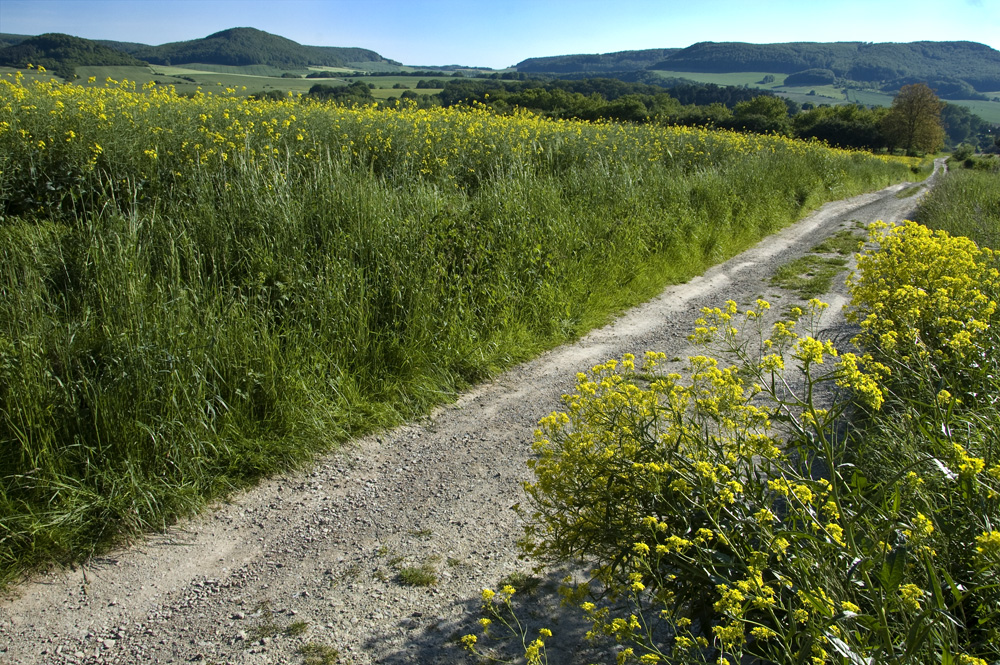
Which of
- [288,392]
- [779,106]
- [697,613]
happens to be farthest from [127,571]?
[779,106]

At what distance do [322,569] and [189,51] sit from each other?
95.7m

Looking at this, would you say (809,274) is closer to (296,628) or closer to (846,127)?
(296,628)

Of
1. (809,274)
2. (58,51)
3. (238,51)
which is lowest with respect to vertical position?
(809,274)

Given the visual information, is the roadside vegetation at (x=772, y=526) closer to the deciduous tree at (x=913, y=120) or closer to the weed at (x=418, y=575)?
the weed at (x=418, y=575)

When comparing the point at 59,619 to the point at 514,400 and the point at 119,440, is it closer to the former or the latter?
the point at 119,440

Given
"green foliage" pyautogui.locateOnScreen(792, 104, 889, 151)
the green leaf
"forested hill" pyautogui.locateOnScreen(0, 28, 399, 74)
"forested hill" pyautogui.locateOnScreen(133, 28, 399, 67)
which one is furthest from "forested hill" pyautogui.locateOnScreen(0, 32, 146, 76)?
"forested hill" pyautogui.locateOnScreen(133, 28, 399, 67)

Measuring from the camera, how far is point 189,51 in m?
81.1

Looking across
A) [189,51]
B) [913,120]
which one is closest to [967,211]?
[913,120]

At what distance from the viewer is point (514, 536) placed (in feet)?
11.0

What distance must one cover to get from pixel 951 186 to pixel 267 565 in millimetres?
18679

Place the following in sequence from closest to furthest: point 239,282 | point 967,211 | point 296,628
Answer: point 296,628 < point 239,282 < point 967,211

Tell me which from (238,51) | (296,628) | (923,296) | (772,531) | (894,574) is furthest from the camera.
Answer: (238,51)

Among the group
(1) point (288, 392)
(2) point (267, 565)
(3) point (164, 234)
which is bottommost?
(2) point (267, 565)

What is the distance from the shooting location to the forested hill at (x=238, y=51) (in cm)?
7556
